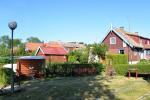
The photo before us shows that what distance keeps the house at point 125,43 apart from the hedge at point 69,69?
25.5 meters

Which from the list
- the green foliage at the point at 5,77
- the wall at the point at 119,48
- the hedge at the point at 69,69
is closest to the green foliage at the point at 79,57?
the wall at the point at 119,48

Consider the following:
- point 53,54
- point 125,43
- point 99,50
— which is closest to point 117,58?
point 99,50

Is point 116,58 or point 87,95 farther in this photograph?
point 116,58

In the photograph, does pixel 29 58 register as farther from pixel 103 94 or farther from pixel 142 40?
pixel 142 40

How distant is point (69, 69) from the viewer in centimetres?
2886

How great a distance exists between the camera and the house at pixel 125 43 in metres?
55.5

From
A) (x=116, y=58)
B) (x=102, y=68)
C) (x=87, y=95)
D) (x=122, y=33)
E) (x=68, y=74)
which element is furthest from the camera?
(x=122, y=33)

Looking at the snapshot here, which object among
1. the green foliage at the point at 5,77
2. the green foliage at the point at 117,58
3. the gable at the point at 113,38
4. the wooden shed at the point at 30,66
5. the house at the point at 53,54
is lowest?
the green foliage at the point at 5,77

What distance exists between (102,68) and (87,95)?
16.8 meters

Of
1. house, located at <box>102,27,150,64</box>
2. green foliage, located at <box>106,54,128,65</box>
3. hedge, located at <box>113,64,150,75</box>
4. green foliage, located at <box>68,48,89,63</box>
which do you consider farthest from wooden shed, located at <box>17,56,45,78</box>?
house, located at <box>102,27,150,64</box>

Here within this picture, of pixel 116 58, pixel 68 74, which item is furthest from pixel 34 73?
pixel 116 58

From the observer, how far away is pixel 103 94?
52.9 ft

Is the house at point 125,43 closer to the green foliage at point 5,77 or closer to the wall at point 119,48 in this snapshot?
the wall at point 119,48

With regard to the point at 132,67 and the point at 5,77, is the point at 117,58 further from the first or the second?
the point at 5,77
